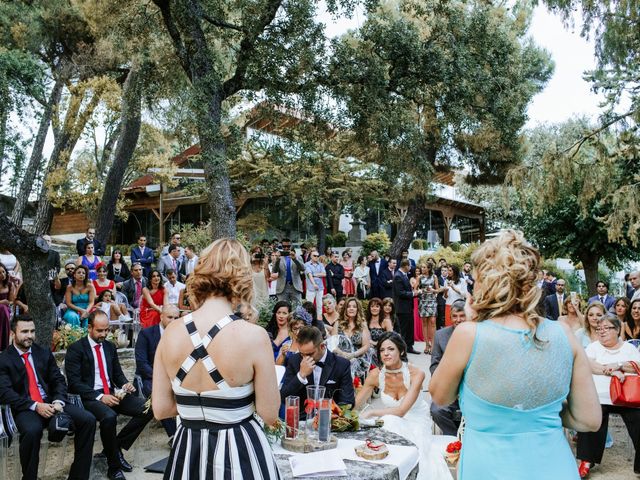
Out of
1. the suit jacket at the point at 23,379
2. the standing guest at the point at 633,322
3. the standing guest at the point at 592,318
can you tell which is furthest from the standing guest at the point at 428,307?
the suit jacket at the point at 23,379

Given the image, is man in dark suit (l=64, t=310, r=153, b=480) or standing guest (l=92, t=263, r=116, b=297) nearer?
man in dark suit (l=64, t=310, r=153, b=480)

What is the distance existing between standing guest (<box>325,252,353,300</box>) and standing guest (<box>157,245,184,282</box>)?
3.33 meters

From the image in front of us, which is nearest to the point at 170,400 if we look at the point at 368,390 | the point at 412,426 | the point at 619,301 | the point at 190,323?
the point at 190,323

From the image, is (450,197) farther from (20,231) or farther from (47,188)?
(20,231)

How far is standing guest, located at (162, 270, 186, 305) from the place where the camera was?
991 centimetres

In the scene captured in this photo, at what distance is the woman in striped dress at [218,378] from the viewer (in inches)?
85.0

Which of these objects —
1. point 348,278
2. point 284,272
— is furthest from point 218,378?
point 348,278

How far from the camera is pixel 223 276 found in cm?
222

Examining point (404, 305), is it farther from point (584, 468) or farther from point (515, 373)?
point (515, 373)

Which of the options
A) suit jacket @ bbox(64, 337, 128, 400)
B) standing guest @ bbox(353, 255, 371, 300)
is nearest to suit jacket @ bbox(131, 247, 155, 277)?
standing guest @ bbox(353, 255, 371, 300)

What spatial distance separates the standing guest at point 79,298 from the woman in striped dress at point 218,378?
7299 mm

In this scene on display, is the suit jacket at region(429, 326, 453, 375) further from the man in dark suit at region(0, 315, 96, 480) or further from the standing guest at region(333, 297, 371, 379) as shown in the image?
the man in dark suit at region(0, 315, 96, 480)

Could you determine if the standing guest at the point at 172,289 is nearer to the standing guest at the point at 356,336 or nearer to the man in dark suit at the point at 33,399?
the standing guest at the point at 356,336

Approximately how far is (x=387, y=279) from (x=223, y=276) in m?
10.3
